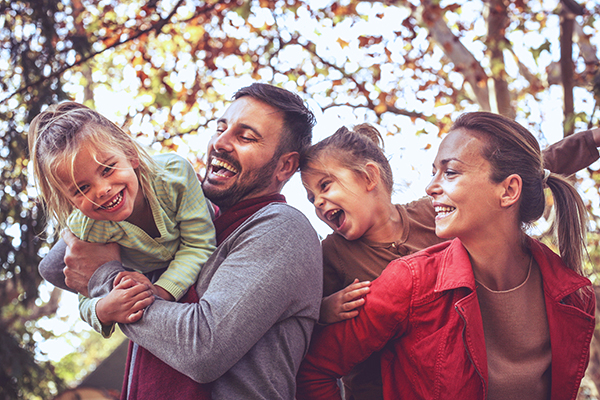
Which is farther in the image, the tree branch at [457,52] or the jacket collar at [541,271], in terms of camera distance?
the tree branch at [457,52]

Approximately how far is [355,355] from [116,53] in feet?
24.0

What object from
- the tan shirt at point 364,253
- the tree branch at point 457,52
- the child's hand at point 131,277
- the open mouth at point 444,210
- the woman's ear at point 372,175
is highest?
the tree branch at point 457,52

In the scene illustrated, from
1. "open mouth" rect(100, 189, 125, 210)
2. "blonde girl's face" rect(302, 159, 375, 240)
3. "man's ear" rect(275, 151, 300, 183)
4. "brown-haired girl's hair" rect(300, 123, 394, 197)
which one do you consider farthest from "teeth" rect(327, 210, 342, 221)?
"open mouth" rect(100, 189, 125, 210)

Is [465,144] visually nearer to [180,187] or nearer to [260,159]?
[260,159]

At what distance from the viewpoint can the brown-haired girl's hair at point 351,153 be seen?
249 centimetres

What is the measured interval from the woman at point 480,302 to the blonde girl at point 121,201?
71 centimetres

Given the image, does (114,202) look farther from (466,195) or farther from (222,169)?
(466,195)

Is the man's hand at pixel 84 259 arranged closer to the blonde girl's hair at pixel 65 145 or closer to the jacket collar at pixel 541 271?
the blonde girl's hair at pixel 65 145

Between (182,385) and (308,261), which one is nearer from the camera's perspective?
(182,385)

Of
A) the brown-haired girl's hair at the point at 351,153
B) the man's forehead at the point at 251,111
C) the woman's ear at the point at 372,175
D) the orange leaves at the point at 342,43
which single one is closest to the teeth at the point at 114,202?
the man's forehead at the point at 251,111

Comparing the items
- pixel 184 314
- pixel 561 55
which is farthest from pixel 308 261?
pixel 561 55

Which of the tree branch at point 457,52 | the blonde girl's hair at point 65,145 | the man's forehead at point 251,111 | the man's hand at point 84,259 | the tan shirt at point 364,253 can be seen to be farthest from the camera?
the tree branch at point 457,52

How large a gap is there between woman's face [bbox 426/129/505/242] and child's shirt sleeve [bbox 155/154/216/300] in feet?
3.27

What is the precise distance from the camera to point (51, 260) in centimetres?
253
